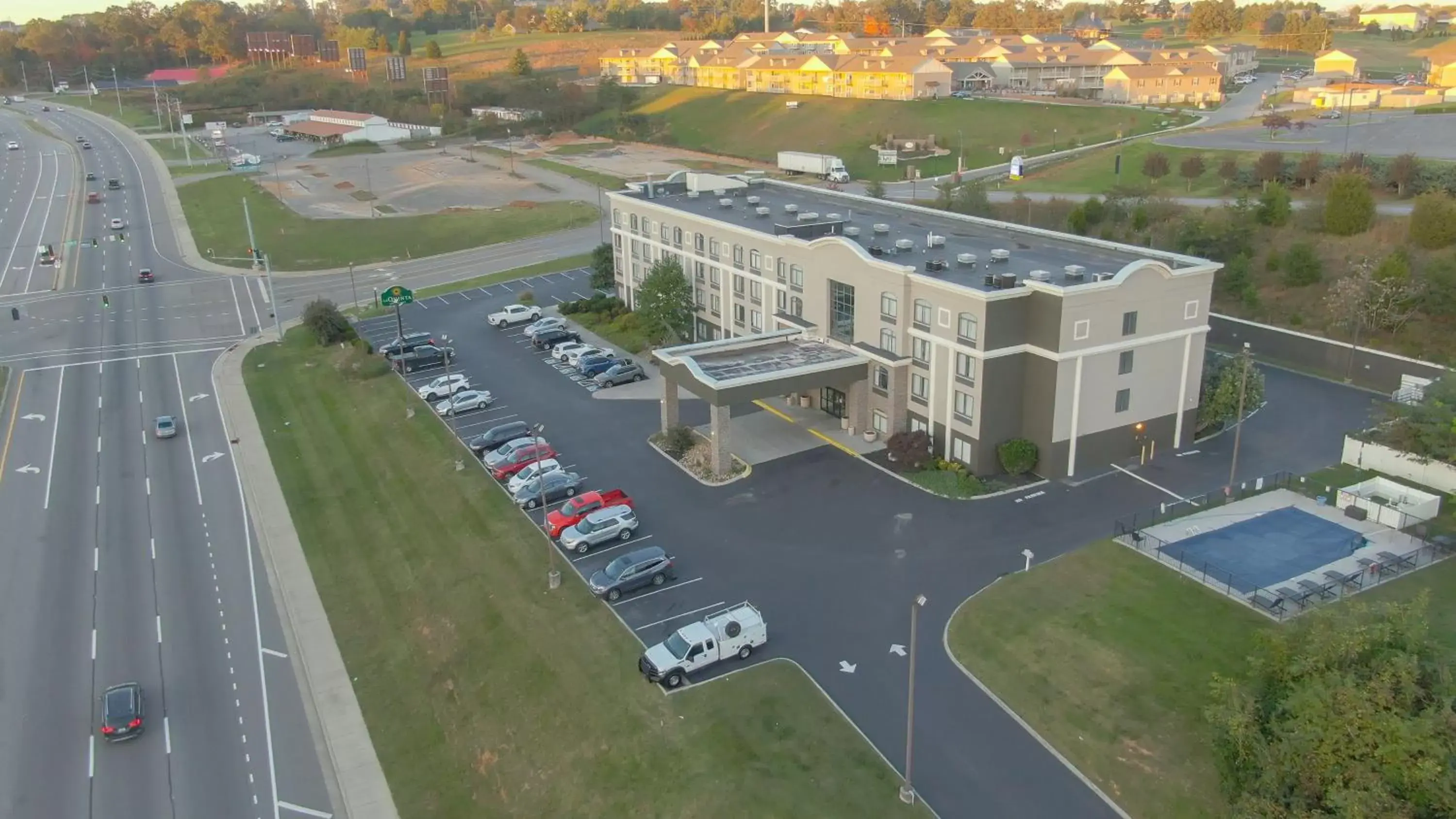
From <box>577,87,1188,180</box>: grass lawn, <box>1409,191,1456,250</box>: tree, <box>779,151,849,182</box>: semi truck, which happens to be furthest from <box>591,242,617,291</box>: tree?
<box>577,87,1188,180</box>: grass lawn

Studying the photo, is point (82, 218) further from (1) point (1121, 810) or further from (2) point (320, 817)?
(1) point (1121, 810)

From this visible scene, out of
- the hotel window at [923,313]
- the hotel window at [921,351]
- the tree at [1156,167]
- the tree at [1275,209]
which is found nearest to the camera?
the hotel window at [923,313]

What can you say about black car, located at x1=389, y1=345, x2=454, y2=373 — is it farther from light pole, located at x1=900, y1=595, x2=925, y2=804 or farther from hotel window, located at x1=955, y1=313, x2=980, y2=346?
light pole, located at x1=900, y1=595, x2=925, y2=804

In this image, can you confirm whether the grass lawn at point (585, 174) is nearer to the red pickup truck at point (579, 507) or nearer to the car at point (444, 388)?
the car at point (444, 388)

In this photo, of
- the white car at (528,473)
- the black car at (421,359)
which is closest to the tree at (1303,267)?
the white car at (528,473)

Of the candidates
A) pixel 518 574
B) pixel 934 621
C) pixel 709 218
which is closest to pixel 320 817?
pixel 518 574

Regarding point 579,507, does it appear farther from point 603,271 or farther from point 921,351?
Answer: point 603,271
